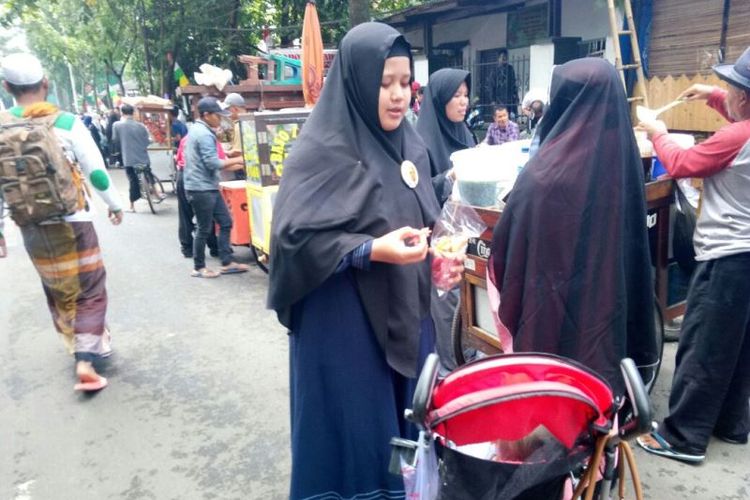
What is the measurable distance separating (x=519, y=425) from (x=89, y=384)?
10.4 ft

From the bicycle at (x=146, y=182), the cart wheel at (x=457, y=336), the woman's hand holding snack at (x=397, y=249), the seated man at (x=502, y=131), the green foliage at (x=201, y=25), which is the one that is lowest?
the cart wheel at (x=457, y=336)

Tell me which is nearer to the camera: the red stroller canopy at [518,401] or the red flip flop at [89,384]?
the red stroller canopy at [518,401]

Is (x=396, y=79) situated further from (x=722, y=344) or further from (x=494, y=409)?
(x=722, y=344)

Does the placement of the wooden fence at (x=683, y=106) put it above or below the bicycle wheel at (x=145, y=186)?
above

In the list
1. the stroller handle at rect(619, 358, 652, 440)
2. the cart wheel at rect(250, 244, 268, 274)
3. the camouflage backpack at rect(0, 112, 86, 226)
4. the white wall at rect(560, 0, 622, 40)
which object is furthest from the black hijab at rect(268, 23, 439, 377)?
the white wall at rect(560, 0, 622, 40)

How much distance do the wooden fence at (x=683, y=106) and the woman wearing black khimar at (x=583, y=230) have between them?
4.38 metres

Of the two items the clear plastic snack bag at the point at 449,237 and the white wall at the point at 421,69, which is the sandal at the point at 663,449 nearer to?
the clear plastic snack bag at the point at 449,237

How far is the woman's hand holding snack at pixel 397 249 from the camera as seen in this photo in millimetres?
1746

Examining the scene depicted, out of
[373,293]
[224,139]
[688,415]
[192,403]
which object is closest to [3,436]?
[192,403]

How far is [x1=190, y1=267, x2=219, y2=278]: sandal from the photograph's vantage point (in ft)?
20.1

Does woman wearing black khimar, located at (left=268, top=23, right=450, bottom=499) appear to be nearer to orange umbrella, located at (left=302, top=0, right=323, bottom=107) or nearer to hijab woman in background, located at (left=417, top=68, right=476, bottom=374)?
hijab woman in background, located at (left=417, top=68, right=476, bottom=374)

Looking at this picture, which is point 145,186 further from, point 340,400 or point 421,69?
point 340,400

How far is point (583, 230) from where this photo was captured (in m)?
2.15

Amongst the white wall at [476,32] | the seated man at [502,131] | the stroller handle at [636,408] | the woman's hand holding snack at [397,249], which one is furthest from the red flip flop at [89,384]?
the white wall at [476,32]
